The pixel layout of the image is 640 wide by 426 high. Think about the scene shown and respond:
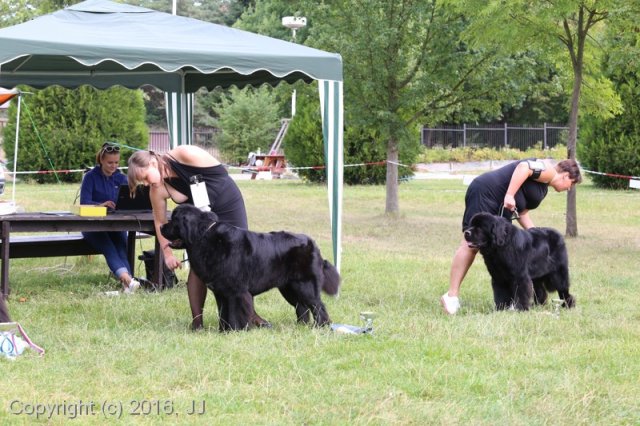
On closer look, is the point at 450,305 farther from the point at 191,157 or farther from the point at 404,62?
the point at 404,62

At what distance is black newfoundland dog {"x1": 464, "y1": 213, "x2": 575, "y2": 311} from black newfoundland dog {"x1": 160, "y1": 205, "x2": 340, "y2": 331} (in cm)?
124

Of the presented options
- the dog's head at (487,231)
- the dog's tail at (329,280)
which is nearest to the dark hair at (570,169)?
the dog's head at (487,231)

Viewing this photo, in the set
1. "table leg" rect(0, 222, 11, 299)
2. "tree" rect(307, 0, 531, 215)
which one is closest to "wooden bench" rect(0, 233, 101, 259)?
"table leg" rect(0, 222, 11, 299)

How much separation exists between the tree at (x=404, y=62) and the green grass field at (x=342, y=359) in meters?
6.22

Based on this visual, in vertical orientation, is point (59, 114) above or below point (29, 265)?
above

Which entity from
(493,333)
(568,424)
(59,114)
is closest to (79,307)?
(493,333)

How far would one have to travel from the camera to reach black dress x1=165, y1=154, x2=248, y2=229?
20.6 ft

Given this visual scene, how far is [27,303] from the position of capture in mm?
7637

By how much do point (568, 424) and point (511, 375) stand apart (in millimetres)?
824

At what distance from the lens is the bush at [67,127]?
22891 mm

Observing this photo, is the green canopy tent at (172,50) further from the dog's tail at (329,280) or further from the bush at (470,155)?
the bush at (470,155)

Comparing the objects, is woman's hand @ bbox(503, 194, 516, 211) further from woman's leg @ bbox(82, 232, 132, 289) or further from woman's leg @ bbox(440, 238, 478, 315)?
woman's leg @ bbox(82, 232, 132, 289)

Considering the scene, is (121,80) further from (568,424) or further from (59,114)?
(59,114)

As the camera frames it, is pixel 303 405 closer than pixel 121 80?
Yes
